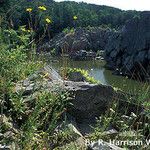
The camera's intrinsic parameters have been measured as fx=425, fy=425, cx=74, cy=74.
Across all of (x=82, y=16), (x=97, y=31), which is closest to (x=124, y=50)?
(x=97, y=31)

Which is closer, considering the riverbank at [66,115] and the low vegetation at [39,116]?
the low vegetation at [39,116]

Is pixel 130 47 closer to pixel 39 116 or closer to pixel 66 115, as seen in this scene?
pixel 66 115

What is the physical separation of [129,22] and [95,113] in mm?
63089

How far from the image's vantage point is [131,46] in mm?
66000


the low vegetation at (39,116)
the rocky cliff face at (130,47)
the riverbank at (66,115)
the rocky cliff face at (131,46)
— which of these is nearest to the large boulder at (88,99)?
the riverbank at (66,115)

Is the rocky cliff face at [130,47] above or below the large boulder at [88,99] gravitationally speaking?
below

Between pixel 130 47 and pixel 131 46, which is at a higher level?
pixel 131 46

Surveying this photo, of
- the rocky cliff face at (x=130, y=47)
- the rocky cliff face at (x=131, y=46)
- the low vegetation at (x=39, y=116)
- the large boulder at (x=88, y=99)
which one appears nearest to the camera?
the low vegetation at (x=39, y=116)

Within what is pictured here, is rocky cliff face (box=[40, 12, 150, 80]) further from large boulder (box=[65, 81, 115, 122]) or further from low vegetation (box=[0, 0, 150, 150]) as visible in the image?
low vegetation (box=[0, 0, 150, 150])

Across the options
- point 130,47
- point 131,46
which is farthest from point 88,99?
point 130,47

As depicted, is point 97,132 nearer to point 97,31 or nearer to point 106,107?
point 106,107

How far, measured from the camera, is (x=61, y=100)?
5.73 m

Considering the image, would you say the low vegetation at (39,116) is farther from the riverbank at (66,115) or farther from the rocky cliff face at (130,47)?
the rocky cliff face at (130,47)

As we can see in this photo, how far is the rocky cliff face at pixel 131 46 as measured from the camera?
6184cm
